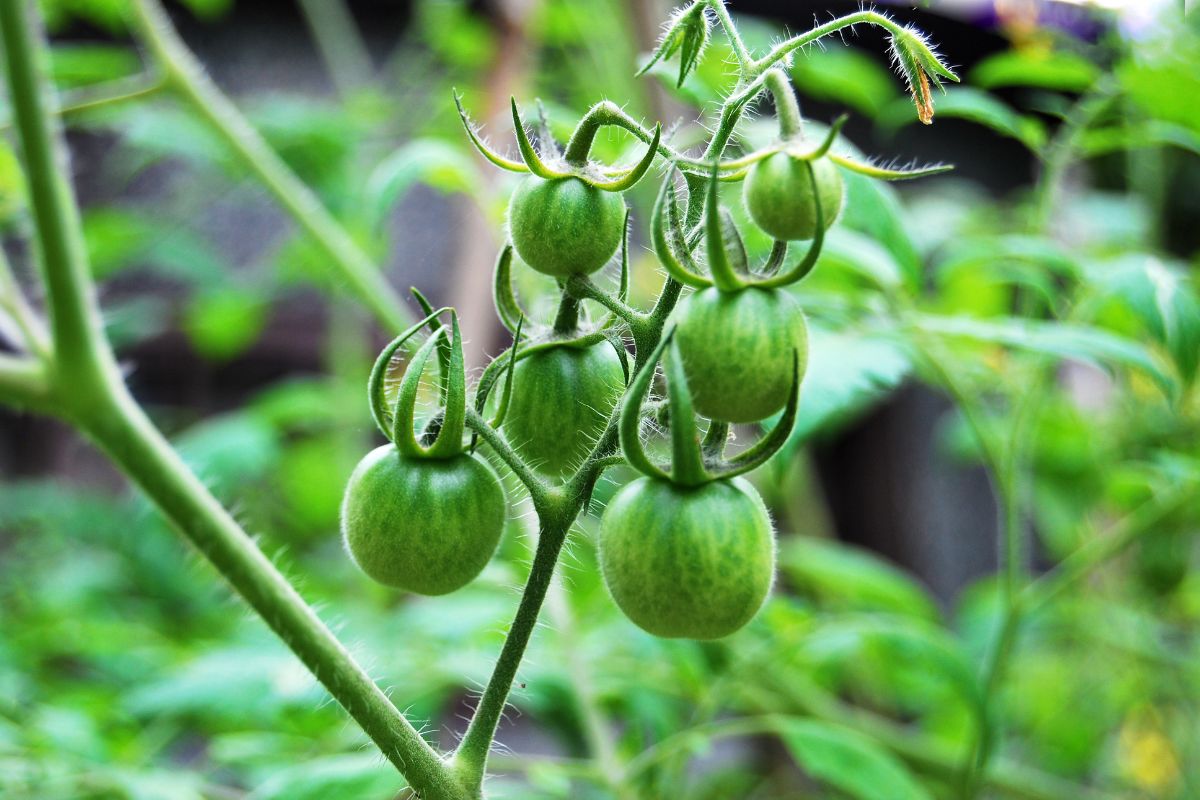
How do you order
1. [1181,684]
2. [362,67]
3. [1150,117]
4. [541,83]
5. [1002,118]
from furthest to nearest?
[362,67], [541,83], [1181,684], [1150,117], [1002,118]

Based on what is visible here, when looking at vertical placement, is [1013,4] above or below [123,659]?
above

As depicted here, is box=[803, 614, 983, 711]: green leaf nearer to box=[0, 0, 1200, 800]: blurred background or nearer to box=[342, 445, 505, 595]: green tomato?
box=[0, 0, 1200, 800]: blurred background

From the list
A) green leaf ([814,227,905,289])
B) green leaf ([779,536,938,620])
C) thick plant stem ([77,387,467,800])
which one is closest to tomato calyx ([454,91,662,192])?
thick plant stem ([77,387,467,800])

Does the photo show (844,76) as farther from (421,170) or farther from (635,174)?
(635,174)

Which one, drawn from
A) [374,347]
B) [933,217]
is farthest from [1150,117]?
[374,347]

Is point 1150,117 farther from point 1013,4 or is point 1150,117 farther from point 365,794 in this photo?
point 365,794

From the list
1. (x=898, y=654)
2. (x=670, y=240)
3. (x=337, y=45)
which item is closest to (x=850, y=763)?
(x=898, y=654)

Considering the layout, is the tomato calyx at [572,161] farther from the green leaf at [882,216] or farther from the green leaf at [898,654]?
the green leaf at [898,654]

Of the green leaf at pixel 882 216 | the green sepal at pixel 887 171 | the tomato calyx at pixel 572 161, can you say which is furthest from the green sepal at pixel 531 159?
the green leaf at pixel 882 216
